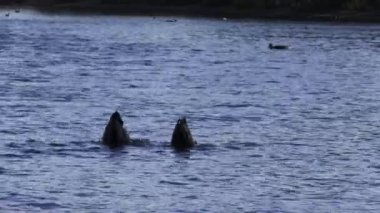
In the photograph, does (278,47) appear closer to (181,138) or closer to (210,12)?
(181,138)

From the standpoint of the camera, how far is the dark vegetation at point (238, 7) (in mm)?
148000

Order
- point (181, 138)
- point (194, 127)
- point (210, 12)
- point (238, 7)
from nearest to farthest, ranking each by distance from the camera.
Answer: point (181, 138) → point (194, 127) → point (238, 7) → point (210, 12)

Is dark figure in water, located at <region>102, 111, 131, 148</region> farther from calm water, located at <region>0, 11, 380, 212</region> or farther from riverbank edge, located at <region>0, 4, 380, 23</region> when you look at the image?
riverbank edge, located at <region>0, 4, 380, 23</region>

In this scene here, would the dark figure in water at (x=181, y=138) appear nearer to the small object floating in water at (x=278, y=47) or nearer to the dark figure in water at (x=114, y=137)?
the dark figure in water at (x=114, y=137)

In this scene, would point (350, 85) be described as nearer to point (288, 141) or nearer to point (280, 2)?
point (288, 141)

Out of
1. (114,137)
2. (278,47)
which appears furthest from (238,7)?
(114,137)

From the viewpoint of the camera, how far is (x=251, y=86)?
2665 inches

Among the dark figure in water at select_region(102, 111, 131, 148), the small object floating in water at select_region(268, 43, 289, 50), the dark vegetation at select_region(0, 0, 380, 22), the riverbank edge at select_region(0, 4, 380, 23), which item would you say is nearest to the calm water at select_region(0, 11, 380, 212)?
the dark figure in water at select_region(102, 111, 131, 148)

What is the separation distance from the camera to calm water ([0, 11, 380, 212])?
35.2 metres

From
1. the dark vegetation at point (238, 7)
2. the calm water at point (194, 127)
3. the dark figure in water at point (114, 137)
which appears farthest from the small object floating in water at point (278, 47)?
the dark figure in water at point (114, 137)

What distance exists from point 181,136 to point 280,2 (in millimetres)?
115689

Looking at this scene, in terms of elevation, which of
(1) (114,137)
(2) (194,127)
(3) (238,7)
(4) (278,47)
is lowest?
(3) (238,7)

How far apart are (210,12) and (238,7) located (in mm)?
3593

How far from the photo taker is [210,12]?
163 meters
